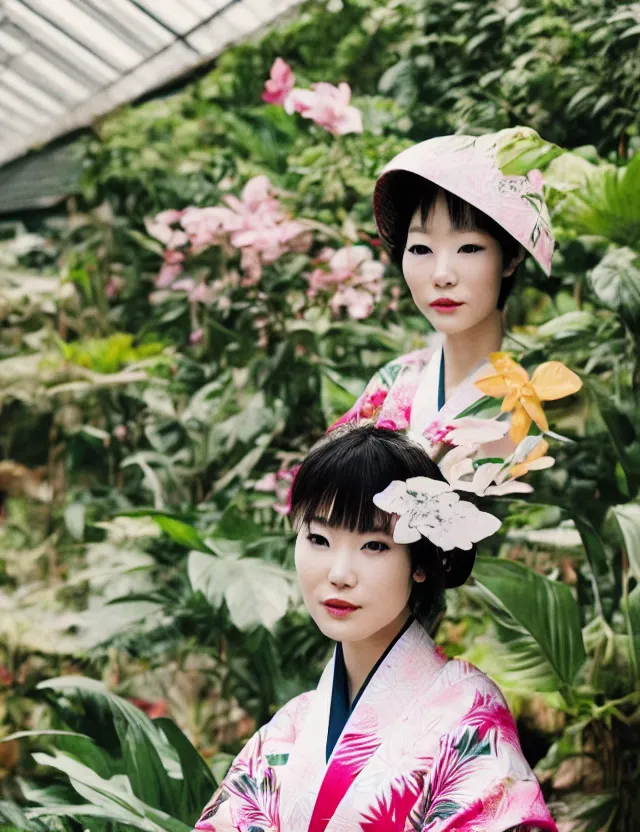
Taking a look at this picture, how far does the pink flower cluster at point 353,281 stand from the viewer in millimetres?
2529

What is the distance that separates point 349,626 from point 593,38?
1.88 metres

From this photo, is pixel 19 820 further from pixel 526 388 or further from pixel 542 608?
pixel 526 388

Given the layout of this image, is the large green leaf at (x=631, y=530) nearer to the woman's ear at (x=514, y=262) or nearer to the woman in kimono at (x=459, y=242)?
the woman in kimono at (x=459, y=242)

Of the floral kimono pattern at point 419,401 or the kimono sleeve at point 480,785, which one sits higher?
the floral kimono pattern at point 419,401

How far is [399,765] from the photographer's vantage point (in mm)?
1220

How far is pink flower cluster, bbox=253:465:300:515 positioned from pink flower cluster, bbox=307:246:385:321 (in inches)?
16.4

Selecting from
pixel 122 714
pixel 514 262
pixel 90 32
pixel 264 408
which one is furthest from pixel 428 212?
pixel 90 32

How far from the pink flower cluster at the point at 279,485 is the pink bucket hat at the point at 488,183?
0.98 m

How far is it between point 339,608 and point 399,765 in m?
0.19

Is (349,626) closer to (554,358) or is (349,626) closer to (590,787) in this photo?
(590,787)

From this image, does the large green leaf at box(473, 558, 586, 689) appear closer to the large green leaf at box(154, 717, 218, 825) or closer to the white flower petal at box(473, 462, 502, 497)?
the white flower petal at box(473, 462, 502, 497)

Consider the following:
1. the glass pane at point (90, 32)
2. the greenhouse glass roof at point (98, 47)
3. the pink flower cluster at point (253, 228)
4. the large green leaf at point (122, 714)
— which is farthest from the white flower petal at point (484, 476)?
the glass pane at point (90, 32)

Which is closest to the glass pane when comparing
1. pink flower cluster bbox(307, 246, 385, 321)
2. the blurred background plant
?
the blurred background plant

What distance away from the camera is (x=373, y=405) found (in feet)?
5.97
